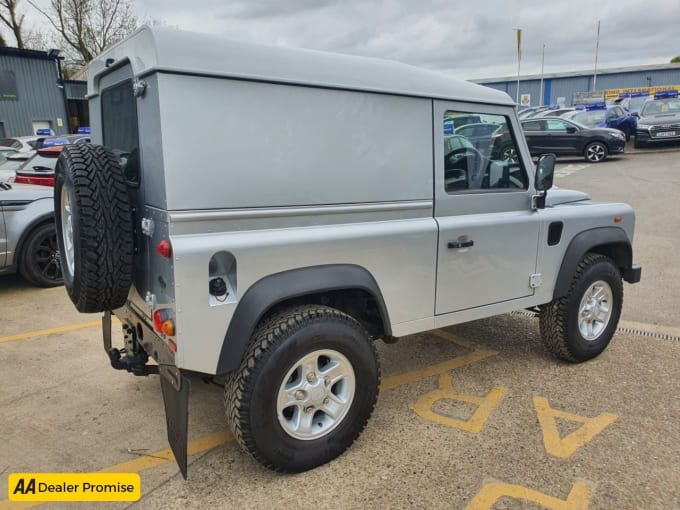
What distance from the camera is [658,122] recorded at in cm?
1798

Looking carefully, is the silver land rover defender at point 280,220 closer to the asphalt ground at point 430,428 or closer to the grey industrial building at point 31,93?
the asphalt ground at point 430,428

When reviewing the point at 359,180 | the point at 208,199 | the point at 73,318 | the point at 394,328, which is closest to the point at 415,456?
the point at 394,328

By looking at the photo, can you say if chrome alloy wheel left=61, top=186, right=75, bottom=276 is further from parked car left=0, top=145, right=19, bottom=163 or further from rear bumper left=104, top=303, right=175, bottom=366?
parked car left=0, top=145, right=19, bottom=163

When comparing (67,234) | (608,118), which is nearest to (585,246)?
(67,234)

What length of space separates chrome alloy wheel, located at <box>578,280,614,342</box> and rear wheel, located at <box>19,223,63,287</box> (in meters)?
5.44

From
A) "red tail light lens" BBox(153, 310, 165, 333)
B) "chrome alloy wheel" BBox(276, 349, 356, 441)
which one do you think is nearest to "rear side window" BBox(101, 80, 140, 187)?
"red tail light lens" BBox(153, 310, 165, 333)

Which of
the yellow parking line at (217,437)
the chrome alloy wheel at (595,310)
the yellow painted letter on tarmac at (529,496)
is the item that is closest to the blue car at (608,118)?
the chrome alloy wheel at (595,310)

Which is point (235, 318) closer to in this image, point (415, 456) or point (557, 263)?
point (415, 456)

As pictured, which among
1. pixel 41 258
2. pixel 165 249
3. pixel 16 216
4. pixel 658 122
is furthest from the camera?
pixel 658 122

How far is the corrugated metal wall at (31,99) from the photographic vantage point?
21641 millimetres

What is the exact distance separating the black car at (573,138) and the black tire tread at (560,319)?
1390 cm

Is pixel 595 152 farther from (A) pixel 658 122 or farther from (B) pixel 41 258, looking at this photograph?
(B) pixel 41 258

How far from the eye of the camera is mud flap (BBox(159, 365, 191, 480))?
8.02 feet

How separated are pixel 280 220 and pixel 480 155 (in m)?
1.52
